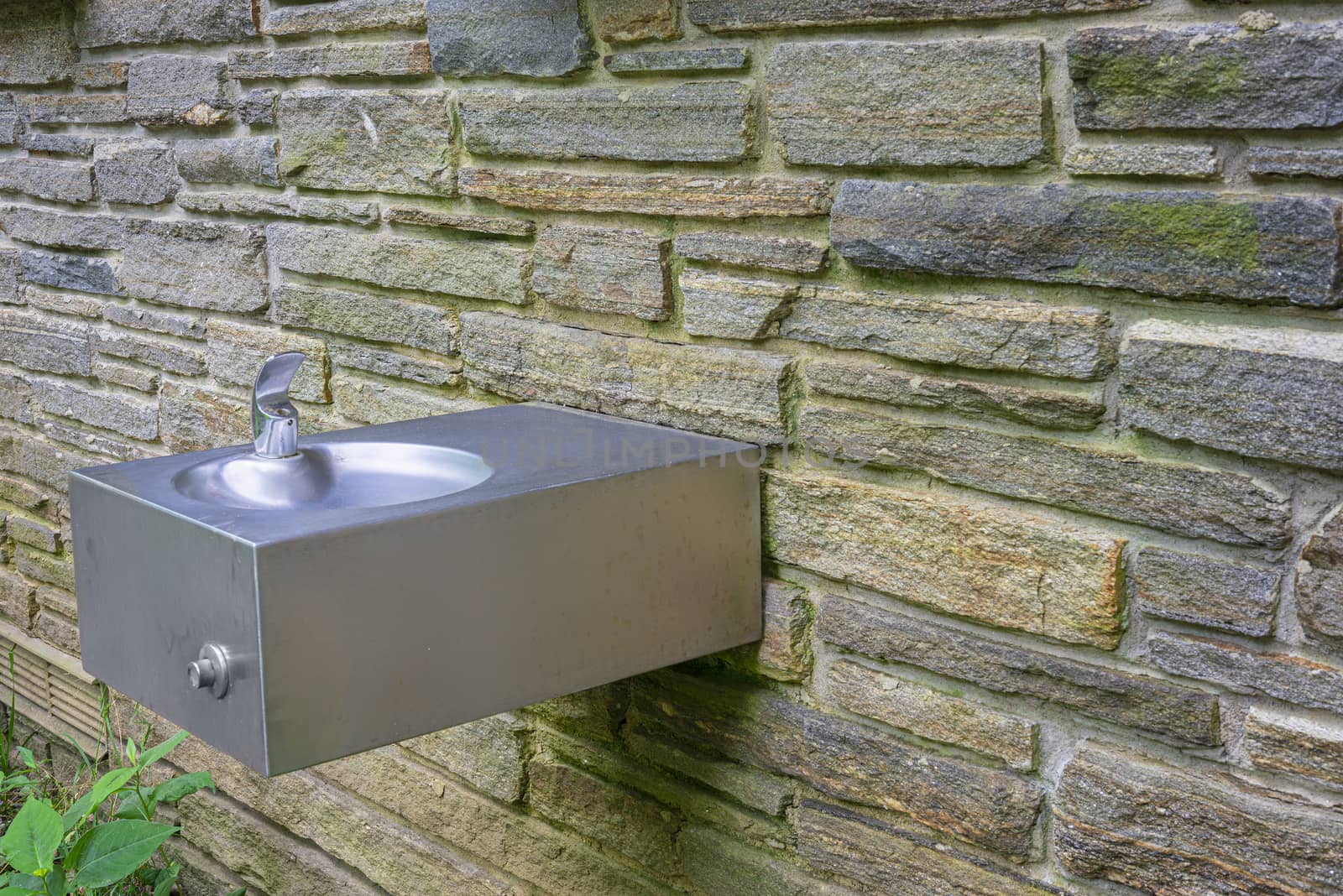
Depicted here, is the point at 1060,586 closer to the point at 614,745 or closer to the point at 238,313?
the point at 614,745

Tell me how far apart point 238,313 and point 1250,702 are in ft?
5.95

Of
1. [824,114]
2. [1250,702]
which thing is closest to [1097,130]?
[824,114]

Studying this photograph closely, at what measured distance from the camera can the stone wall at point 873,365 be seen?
3.88 feet

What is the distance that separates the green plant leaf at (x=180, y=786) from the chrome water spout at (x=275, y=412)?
80cm

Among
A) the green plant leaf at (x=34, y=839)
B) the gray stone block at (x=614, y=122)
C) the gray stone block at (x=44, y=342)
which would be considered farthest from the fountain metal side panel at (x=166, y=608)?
the gray stone block at (x=44, y=342)

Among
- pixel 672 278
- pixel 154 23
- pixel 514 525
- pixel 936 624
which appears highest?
pixel 154 23

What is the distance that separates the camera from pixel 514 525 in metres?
1.38

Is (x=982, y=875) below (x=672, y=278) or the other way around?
below

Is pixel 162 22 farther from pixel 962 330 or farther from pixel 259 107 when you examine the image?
pixel 962 330

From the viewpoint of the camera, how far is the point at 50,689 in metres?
3.06

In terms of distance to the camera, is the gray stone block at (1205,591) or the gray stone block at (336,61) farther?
the gray stone block at (336,61)

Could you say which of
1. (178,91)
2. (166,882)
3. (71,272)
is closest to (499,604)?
(166,882)

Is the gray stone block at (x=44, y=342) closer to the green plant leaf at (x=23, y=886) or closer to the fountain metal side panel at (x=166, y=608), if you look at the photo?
the green plant leaf at (x=23, y=886)

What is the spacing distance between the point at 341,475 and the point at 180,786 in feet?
2.64
